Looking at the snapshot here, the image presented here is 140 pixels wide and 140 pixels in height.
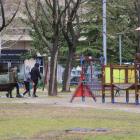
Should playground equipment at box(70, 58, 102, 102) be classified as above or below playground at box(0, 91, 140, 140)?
above

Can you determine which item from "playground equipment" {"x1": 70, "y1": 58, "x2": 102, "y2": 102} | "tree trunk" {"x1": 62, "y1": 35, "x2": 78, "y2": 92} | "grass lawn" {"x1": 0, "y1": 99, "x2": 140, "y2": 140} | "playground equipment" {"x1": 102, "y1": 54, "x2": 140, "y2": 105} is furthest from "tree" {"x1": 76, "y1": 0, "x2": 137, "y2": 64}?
"grass lawn" {"x1": 0, "y1": 99, "x2": 140, "y2": 140}

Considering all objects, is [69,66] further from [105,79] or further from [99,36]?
[99,36]

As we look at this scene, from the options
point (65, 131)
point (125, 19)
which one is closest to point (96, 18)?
point (125, 19)

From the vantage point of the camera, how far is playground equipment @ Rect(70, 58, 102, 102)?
698 inches

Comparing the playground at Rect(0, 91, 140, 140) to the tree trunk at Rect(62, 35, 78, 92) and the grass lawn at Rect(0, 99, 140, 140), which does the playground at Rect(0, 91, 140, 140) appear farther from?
the tree trunk at Rect(62, 35, 78, 92)

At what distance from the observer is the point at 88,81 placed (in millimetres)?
18188

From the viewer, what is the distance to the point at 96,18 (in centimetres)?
3981

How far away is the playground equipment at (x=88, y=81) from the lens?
17719mm

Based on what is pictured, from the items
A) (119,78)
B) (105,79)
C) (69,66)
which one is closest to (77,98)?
(105,79)

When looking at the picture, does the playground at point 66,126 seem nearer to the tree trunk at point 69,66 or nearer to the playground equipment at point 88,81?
the playground equipment at point 88,81

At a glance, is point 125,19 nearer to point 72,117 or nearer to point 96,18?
point 96,18

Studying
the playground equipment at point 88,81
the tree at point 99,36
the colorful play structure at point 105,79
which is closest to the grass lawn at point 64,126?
the colorful play structure at point 105,79

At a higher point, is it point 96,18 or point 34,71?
point 96,18

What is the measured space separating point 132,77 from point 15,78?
6663 millimetres
